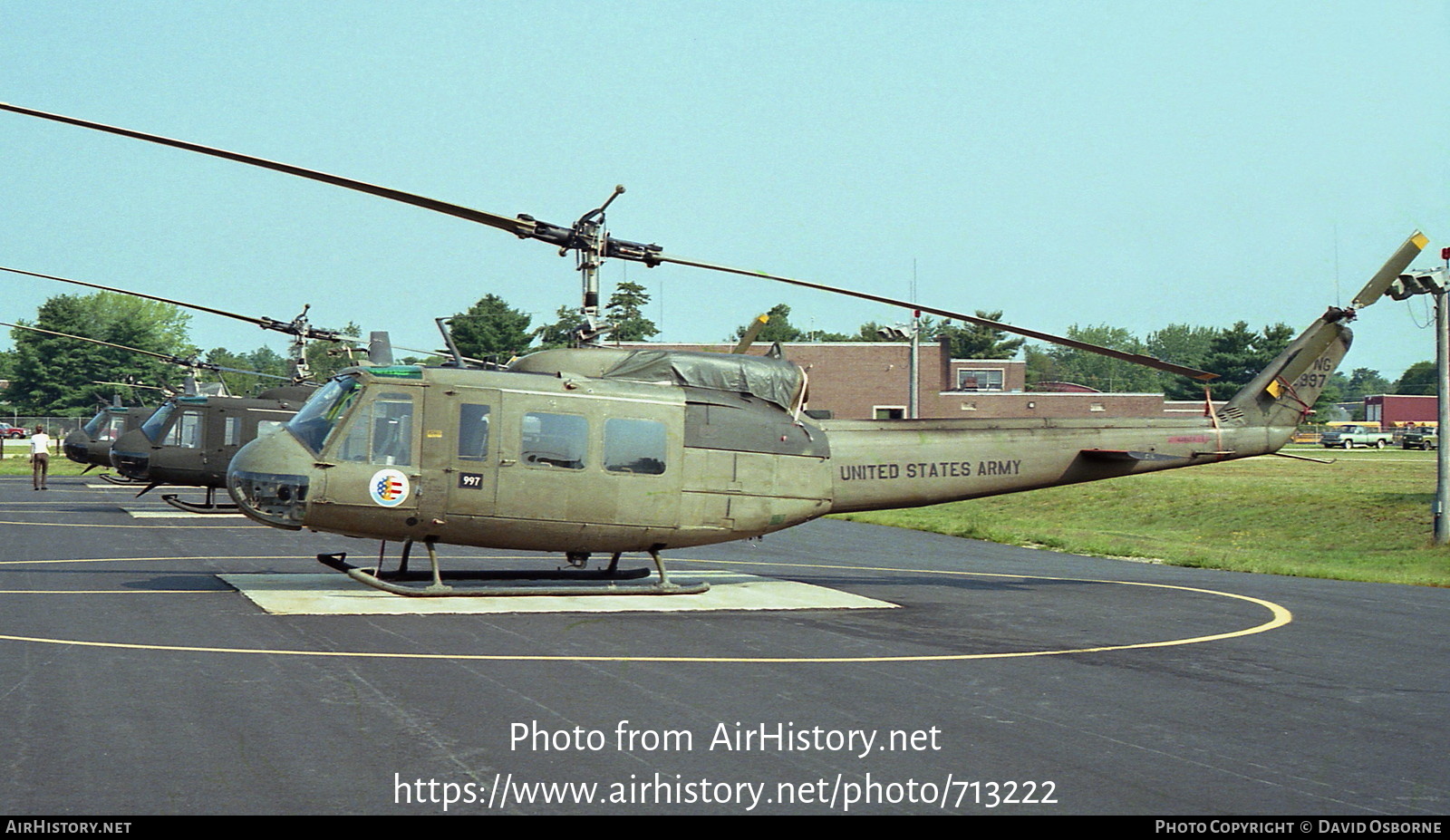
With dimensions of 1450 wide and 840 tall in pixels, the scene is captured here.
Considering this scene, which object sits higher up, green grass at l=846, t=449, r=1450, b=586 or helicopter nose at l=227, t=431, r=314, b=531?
helicopter nose at l=227, t=431, r=314, b=531

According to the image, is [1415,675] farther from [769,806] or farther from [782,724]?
[769,806]

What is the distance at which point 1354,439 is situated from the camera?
9281 cm

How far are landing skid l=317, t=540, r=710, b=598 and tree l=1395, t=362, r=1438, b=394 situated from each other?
190473mm

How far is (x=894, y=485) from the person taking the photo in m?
18.3

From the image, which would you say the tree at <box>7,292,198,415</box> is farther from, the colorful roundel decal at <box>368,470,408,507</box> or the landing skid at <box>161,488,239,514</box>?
the colorful roundel decal at <box>368,470,408,507</box>

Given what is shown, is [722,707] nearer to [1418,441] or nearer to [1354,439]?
[1418,441]

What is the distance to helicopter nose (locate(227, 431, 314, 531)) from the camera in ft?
49.9

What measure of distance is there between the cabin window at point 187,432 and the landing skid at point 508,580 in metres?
14.6

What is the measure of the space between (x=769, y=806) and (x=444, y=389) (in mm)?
9712

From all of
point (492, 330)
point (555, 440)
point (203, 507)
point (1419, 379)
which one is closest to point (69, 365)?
point (492, 330)

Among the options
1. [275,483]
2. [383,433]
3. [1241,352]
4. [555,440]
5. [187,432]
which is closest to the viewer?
[275,483]

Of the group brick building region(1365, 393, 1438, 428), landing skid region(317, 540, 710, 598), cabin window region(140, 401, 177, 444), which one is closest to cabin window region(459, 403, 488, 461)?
landing skid region(317, 540, 710, 598)

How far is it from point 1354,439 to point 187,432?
88.3 metres
